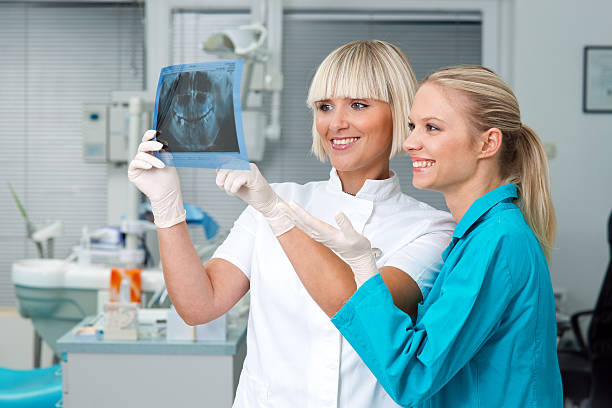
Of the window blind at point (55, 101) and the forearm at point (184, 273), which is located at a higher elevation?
the window blind at point (55, 101)

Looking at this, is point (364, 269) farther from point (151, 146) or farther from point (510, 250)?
point (151, 146)

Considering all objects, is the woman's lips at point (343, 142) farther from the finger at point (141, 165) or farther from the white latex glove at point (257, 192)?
the finger at point (141, 165)

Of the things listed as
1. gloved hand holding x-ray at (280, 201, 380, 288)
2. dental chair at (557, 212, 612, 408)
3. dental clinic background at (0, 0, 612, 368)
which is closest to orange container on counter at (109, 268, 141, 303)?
dental clinic background at (0, 0, 612, 368)

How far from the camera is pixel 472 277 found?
93cm

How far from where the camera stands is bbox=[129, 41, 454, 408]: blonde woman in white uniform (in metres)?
1.20

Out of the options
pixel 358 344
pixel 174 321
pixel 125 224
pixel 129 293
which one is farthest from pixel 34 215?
pixel 358 344

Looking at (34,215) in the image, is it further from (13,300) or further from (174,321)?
(174,321)

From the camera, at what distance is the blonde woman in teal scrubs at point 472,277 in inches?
36.3

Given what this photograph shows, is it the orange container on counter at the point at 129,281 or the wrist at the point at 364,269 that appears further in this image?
the orange container on counter at the point at 129,281

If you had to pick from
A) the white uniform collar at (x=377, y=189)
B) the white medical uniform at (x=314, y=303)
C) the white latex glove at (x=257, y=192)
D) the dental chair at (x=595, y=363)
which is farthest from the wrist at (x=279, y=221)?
the dental chair at (x=595, y=363)

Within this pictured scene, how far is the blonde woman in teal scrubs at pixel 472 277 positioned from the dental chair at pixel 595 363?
1.71 metres

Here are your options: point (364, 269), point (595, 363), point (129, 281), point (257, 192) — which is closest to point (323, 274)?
point (364, 269)

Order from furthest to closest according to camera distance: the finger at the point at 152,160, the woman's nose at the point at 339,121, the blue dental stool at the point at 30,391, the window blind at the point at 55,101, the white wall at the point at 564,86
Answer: the window blind at the point at 55,101
the white wall at the point at 564,86
the blue dental stool at the point at 30,391
the woman's nose at the point at 339,121
the finger at the point at 152,160

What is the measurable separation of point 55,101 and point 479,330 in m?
3.35
